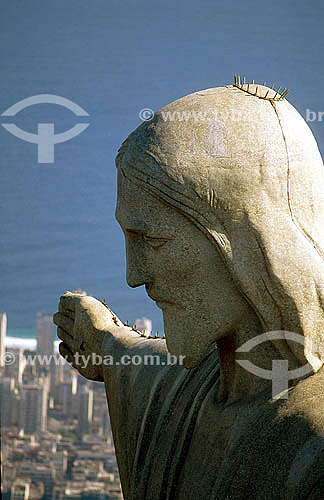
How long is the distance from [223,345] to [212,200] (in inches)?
16.8

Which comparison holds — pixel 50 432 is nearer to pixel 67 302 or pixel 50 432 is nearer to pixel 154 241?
pixel 67 302

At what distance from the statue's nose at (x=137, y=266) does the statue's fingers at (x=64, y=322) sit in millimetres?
995

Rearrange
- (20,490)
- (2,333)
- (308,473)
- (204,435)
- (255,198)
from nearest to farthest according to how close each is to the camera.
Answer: (308,473), (255,198), (204,435), (20,490), (2,333)

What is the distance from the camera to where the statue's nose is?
225 cm

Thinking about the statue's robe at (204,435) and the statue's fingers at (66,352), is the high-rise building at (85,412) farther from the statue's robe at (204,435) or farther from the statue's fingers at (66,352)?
the statue's robe at (204,435)

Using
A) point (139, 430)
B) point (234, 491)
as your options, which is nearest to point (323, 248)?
point (234, 491)

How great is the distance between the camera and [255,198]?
2123 millimetres

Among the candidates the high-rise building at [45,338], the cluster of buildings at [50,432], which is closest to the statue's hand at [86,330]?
the cluster of buildings at [50,432]

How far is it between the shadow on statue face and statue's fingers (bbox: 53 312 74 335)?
0.99 metres

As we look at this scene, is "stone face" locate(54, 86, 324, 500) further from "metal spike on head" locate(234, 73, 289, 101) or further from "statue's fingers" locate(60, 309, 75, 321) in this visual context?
"statue's fingers" locate(60, 309, 75, 321)

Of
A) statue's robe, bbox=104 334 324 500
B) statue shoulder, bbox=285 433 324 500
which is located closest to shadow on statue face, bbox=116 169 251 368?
statue's robe, bbox=104 334 324 500

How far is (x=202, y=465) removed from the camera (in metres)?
2.33

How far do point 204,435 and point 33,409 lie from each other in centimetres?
573

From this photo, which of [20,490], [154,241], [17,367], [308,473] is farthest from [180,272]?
[17,367]
